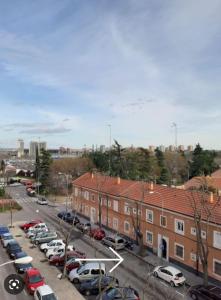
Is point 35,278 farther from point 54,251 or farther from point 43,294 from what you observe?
point 54,251

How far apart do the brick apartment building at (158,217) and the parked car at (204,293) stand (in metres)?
3.96

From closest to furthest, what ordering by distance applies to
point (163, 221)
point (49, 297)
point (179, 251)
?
point (49, 297)
point (179, 251)
point (163, 221)

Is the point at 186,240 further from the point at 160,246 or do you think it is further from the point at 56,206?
the point at 56,206

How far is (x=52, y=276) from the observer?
101 ft

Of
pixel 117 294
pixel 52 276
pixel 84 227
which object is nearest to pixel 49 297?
pixel 117 294

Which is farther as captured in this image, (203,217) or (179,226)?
(179,226)

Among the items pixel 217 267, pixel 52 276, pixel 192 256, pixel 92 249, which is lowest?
pixel 52 276

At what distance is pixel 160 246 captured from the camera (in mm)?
36469

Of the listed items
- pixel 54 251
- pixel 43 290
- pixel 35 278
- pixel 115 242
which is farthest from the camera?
pixel 115 242

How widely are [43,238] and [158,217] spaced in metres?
13.5

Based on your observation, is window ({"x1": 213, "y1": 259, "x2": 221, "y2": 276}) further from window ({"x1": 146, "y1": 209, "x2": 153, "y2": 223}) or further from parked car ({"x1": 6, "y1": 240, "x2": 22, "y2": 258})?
parked car ({"x1": 6, "y1": 240, "x2": 22, "y2": 258})

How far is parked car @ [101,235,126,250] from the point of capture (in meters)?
38.0

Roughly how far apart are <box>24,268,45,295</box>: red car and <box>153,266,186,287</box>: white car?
31.2ft

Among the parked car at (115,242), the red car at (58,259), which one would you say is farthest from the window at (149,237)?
the red car at (58,259)
